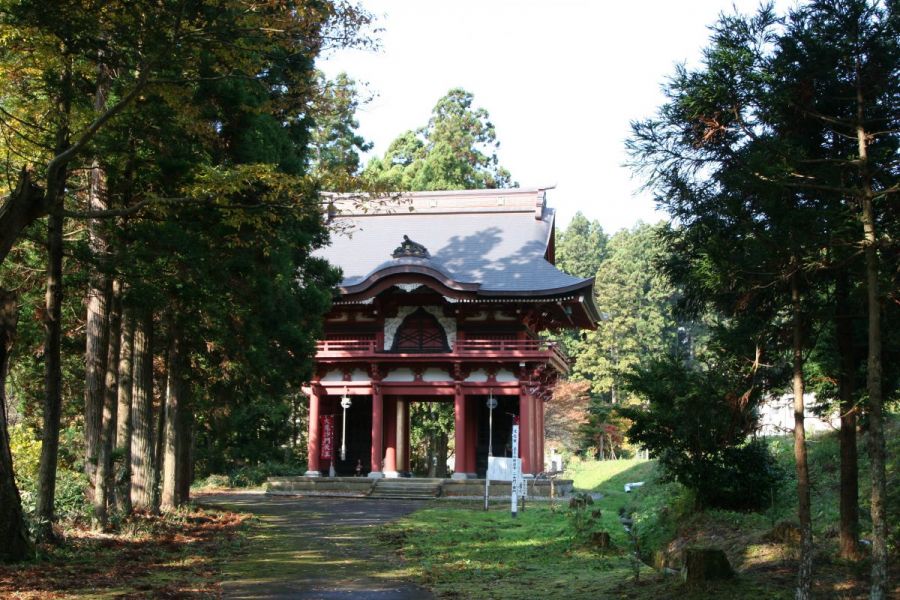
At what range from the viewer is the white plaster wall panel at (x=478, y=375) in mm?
26345

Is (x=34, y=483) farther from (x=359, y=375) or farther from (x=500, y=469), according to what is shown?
(x=359, y=375)

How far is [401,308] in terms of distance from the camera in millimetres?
26953

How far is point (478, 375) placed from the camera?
86.7 feet

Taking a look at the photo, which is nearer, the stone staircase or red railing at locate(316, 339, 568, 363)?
the stone staircase

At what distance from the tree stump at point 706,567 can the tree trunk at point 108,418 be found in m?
7.76

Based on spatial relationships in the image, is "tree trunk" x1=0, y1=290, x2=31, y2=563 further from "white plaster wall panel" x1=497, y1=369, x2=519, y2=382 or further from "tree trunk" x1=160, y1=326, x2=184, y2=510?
"white plaster wall panel" x1=497, y1=369, x2=519, y2=382

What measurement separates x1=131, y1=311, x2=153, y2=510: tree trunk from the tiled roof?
1152cm

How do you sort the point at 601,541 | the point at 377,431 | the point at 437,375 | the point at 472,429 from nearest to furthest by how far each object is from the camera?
the point at 601,541, the point at 377,431, the point at 437,375, the point at 472,429

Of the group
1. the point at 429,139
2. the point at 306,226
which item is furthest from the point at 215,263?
the point at 429,139

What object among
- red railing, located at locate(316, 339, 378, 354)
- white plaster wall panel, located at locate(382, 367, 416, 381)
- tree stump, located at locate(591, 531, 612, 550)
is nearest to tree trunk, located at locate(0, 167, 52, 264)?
tree stump, located at locate(591, 531, 612, 550)

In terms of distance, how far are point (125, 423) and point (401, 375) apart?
14.2 meters

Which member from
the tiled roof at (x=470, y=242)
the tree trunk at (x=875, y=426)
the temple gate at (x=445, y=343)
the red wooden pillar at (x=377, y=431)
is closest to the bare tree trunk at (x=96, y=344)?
the tree trunk at (x=875, y=426)

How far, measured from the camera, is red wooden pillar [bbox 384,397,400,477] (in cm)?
2673

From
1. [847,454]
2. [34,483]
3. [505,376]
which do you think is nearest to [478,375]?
[505,376]
